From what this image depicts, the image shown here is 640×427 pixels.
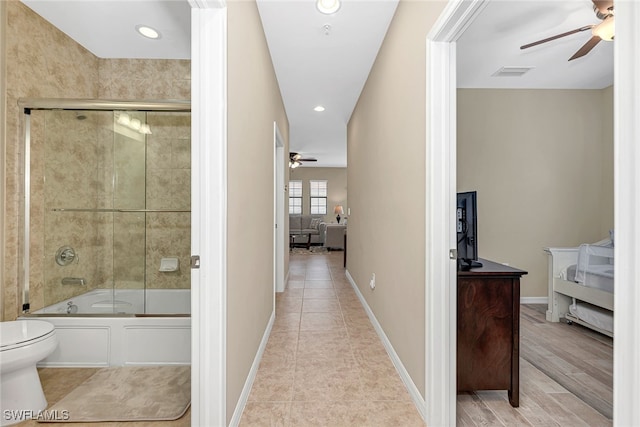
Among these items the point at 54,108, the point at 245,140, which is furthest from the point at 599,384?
the point at 54,108

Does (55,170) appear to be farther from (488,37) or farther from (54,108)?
(488,37)

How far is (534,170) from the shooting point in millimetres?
3705

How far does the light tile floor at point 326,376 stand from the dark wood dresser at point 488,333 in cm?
42

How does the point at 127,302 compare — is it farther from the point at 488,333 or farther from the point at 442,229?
the point at 488,333

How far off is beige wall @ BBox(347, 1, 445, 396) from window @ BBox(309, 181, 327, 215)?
26.3ft

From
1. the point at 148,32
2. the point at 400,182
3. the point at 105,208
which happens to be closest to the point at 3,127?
the point at 105,208

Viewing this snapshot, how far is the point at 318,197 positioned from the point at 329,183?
2.27 ft

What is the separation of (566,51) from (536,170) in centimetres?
137

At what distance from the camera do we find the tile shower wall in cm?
217

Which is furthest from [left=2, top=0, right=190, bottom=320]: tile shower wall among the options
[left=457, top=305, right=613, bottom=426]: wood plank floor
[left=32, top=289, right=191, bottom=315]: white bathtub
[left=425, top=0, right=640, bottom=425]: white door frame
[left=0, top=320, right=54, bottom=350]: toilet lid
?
[left=457, top=305, right=613, bottom=426]: wood plank floor

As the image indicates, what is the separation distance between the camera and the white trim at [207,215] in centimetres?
128

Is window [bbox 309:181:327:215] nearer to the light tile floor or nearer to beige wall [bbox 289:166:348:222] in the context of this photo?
beige wall [bbox 289:166:348:222]

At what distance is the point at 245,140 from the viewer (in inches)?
72.0
